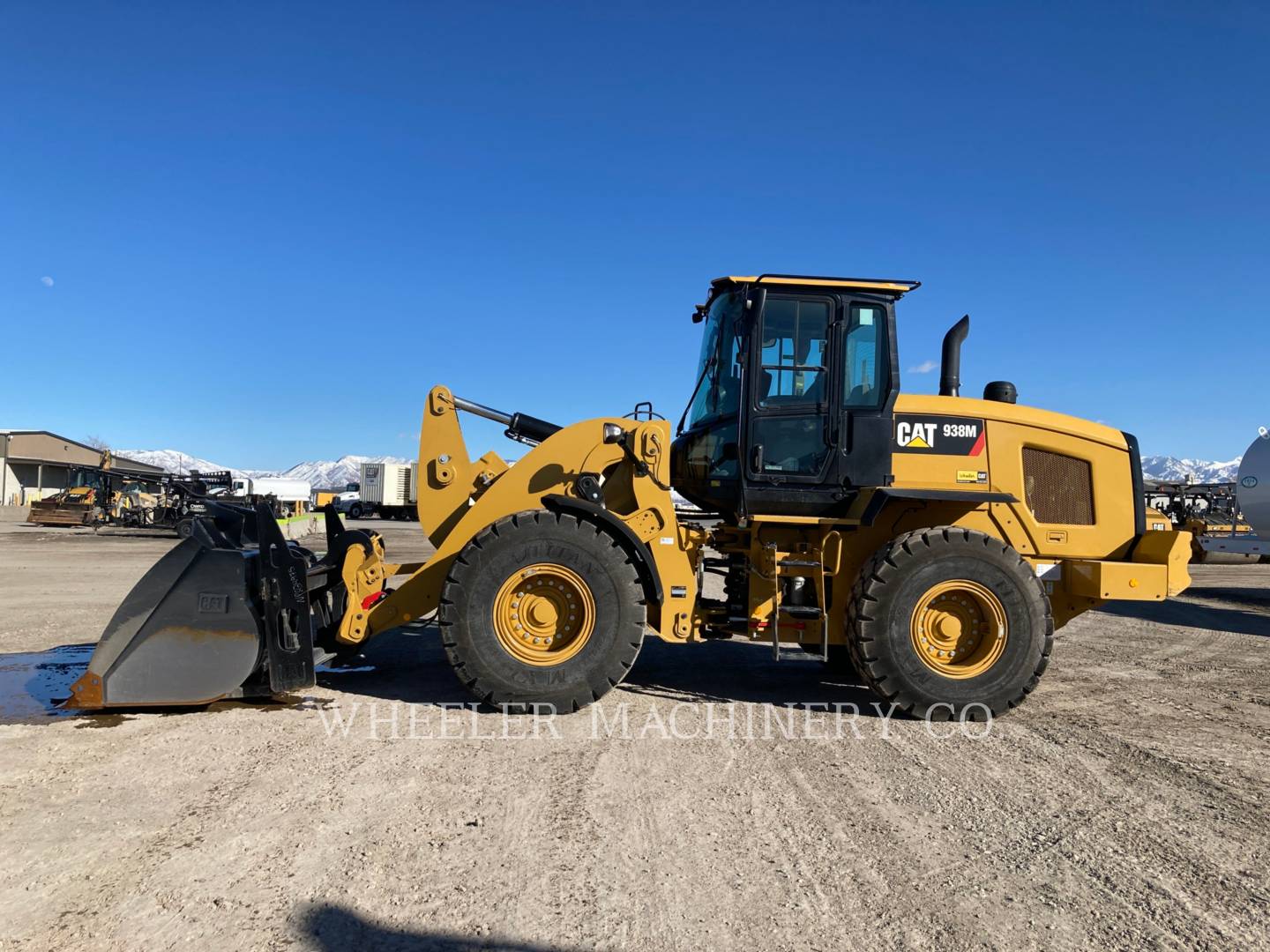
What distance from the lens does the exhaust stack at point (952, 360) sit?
616 cm

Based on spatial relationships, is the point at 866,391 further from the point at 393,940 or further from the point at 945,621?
the point at 393,940

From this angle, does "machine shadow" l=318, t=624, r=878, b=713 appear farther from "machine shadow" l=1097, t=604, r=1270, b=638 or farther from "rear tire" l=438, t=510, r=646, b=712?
"machine shadow" l=1097, t=604, r=1270, b=638

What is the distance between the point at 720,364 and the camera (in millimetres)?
5926

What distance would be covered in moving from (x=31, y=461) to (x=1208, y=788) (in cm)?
6572

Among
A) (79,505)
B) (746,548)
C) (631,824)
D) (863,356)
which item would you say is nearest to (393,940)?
(631,824)

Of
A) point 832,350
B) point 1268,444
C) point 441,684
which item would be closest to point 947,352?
point 832,350

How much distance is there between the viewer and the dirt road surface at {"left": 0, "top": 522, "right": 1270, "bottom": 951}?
8.53ft

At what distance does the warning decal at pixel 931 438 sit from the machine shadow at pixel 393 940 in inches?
170

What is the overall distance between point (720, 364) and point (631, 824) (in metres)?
3.59

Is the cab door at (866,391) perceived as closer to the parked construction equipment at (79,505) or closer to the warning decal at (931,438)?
the warning decal at (931,438)

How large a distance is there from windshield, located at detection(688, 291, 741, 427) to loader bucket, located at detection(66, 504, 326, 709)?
10.7 feet

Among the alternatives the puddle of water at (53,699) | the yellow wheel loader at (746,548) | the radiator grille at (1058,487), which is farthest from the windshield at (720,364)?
the puddle of water at (53,699)

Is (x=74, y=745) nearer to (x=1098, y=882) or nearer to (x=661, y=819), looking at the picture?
(x=661, y=819)

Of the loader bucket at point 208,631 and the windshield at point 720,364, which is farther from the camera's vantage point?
the windshield at point 720,364
